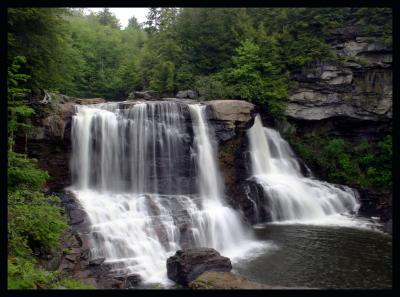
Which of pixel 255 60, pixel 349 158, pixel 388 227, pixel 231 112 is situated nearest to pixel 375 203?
pixel 349 158

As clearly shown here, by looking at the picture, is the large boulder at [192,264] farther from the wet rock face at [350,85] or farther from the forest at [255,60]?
the wet rock face at [350,85]

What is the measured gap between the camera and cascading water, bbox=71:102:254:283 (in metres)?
14.0

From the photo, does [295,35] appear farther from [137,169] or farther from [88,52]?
[88,52]

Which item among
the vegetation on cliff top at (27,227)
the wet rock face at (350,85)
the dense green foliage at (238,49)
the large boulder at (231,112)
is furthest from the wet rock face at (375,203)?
the vegetation on cliff top at (27,227)

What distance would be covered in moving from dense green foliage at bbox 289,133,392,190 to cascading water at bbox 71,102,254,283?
897cm

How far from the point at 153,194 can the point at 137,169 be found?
1.48 meters

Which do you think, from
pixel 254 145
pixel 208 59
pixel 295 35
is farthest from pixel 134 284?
pixel 295 35

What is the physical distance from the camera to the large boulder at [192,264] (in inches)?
471

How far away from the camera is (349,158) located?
26.0 m

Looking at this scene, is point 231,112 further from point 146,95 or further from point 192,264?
point 192,264

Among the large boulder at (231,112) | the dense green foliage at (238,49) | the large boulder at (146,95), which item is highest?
the dense green foliage at (238,49)

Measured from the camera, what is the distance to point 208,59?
28.4m

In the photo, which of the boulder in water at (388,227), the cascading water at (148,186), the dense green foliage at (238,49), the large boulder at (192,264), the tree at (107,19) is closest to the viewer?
the large boulder at (192,264)

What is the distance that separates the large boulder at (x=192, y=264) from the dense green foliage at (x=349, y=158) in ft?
49.2
